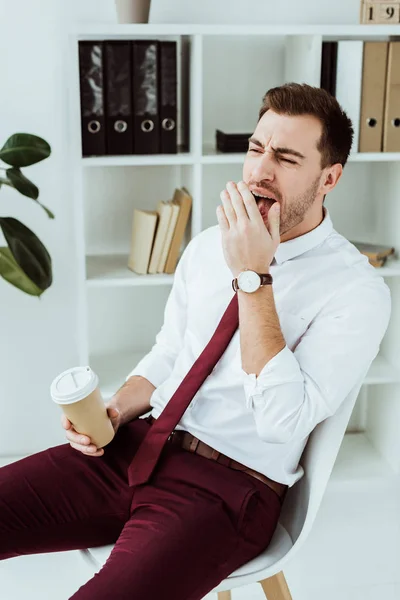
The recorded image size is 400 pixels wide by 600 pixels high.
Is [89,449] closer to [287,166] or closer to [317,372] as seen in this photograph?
[317,372]

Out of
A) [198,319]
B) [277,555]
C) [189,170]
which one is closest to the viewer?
[277,555]

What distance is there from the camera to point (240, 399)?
67.8 inches

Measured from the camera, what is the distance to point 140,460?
1674 mm

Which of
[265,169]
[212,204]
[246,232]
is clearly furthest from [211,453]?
[212,204]

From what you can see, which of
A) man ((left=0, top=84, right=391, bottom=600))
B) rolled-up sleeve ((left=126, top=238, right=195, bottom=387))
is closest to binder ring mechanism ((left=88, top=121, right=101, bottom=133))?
rolled-up sleeve ((left=126, top=238, right=195, bottom=387))

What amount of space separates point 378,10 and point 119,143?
35.1 inches

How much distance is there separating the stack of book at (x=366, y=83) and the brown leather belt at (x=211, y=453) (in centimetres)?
117

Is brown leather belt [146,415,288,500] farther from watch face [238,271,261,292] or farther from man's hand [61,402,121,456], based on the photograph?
watch face [238,271,261,292]

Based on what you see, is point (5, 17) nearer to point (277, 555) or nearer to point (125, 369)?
point (125, 369)

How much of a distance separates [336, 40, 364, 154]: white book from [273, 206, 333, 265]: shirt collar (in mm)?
817

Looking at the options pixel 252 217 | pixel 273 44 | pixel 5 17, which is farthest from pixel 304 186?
pixel 5 17

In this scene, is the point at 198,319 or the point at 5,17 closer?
the point at 198,319

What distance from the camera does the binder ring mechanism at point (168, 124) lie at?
2400 millimetres

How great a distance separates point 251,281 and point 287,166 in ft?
1.00
